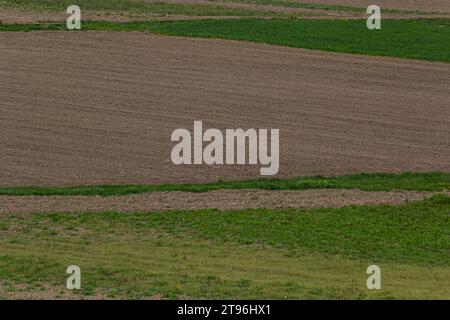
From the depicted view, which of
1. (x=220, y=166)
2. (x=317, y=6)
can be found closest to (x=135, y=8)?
(x=317, y=6)

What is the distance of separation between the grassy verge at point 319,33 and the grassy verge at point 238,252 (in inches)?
915

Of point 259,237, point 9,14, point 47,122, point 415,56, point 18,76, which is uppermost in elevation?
point 9,14

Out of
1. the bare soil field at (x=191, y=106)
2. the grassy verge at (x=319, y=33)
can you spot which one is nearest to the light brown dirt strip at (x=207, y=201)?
the bare soil field at (x=191, y=106)

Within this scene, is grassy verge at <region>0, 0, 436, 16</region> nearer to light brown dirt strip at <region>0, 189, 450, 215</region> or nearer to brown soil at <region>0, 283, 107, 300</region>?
light brown dirt strip at <region>0, 189, 450, 215</region>

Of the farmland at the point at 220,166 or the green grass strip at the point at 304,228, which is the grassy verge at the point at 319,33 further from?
the green grass strip at the point at 304,228

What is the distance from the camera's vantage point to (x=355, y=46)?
52.8m

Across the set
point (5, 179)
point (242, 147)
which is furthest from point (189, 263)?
point (242, 147)

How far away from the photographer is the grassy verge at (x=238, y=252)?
21.3 m

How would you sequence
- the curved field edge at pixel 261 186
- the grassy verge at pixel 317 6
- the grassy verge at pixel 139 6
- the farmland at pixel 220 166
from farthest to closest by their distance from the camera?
the grassy verge at pixel 317 6 → the grassy verge at pixel 139 6 → the curved field edge at pixel 261 186 → the farmland at pixel 220 166

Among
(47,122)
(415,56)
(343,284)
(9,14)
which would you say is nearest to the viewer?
(343,284)

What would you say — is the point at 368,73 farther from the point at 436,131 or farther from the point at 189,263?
the point at 189,263

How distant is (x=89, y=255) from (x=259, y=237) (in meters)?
4.01

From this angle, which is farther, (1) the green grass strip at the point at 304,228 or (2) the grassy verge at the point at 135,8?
(2) the grassy verge at the point at 135,8

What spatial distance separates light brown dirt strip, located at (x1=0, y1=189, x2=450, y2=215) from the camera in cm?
2930
